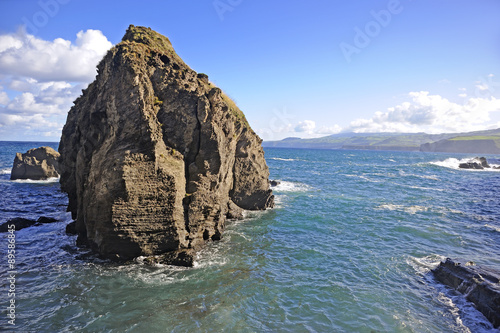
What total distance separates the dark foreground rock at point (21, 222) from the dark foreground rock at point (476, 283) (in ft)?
102

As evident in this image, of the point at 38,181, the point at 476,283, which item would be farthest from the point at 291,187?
the point at 38,181

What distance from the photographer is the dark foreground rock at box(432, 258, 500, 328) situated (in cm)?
1348

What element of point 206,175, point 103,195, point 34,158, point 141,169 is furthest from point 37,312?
point 34,158

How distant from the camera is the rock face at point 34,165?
5075 cm

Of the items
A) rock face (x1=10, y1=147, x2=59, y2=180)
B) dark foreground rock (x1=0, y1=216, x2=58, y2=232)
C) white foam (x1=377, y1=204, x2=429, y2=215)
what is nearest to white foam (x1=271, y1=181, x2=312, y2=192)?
white foam (x1=377, y1=204, x2=429, y2=215)

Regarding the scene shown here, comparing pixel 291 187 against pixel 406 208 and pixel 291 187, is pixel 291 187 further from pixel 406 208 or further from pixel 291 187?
pixel 406 208

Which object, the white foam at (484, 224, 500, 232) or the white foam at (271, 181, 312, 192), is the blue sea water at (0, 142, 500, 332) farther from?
the white foam at (271, 181, 312, 192)

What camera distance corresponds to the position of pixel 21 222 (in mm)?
24219

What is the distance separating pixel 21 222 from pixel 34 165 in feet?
111

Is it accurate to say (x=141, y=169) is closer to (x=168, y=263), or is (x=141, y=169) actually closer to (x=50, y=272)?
(x=168, y=263)

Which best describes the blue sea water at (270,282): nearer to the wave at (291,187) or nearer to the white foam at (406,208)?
the white foam at (406,208)

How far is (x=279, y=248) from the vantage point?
2142 centimetres

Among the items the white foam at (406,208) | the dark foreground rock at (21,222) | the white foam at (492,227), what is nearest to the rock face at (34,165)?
the dark foreground rock at (21,222)

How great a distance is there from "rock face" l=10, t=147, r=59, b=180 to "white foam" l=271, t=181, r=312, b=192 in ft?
140
